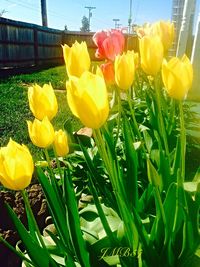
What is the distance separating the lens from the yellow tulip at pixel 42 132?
106 centimetres

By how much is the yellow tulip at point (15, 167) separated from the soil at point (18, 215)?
3.32 ft

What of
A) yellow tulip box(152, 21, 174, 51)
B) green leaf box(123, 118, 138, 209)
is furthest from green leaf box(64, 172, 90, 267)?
yellow tulip box(152, 21, 174, 51)

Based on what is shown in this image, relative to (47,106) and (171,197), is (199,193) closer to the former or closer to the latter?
(171,197)

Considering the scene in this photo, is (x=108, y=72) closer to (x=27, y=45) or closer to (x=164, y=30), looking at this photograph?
(x=164, y=30)

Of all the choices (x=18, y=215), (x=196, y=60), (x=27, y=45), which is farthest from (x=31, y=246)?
(x=27, y=45)

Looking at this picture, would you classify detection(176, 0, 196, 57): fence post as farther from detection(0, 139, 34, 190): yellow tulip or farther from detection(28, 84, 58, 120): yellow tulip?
detection(0, 139, 34, 190): yellow tulip

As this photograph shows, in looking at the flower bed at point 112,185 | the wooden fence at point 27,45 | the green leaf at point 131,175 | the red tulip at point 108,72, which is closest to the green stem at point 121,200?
the flower bed at point 112,185

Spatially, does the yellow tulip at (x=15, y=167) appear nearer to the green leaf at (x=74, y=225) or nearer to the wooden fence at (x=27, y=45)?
the green leaf at (x=74, y=225)

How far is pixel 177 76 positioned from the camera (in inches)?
38.9

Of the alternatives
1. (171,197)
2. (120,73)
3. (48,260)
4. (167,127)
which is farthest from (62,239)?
(167,127)

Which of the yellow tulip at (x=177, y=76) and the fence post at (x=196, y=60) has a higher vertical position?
the yellow tulip at (x=177, y=76)

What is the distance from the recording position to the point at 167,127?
191cm

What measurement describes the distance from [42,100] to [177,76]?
0.40m

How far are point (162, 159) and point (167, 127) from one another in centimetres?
64
